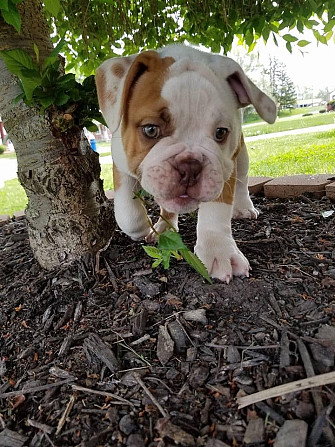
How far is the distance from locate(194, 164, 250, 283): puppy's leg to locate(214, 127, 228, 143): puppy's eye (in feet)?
1.06

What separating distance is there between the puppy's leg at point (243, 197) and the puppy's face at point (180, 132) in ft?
2.83

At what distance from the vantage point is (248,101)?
1979 millimetres

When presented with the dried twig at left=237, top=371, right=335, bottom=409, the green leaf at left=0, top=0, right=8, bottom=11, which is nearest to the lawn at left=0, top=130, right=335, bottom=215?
→ the green leaf at left=0, top=0, right=8, bottom=11

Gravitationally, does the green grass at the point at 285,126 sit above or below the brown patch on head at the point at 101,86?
below

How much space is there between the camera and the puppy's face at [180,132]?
1649 mm

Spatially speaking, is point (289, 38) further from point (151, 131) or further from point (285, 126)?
point (285, 126)

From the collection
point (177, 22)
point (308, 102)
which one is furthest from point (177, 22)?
point (308, 102)

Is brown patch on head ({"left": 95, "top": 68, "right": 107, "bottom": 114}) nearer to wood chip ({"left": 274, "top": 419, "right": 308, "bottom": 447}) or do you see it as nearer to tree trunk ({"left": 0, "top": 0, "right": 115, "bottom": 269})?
tree trunk ({"left": 0, "top": 0, "right": 115, "bottom": 269})

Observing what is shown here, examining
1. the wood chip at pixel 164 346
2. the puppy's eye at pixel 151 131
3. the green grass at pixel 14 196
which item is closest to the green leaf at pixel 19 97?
the puppy's eye at pixel 151 131

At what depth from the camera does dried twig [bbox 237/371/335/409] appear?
1156mm

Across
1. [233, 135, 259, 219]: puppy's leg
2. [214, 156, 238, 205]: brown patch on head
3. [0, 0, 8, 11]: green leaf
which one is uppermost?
[0, 0, 8, 11]: green leaf

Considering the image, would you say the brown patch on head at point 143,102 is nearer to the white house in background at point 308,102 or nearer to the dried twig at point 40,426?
the dried twig at point 40,426

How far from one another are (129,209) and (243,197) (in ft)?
2.89

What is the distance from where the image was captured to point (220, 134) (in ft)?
6.02
